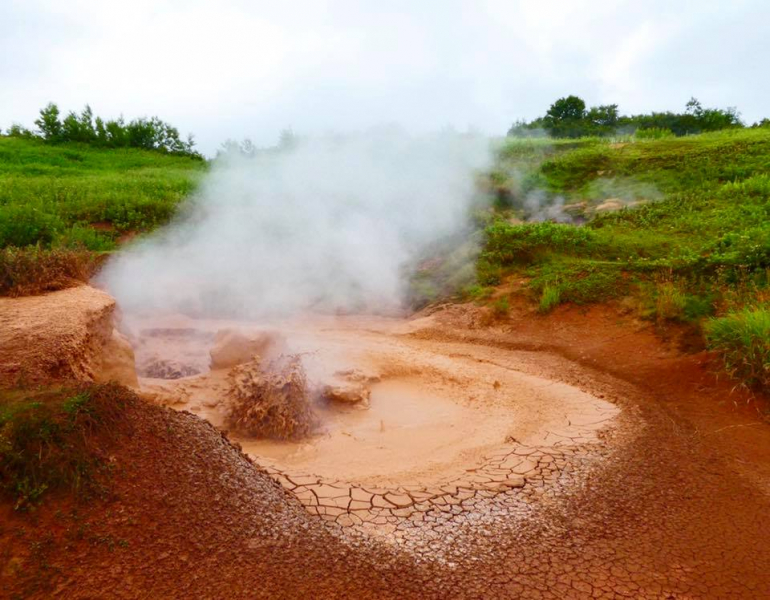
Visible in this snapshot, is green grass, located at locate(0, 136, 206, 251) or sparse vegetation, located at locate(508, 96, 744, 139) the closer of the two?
green grass, located at locate(0, 136, 206, 251)

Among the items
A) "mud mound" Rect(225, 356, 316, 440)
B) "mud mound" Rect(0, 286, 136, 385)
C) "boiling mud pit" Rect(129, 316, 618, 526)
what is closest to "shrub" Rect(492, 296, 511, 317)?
"boiling mud pit" Rect(129, 316, 618, 526)

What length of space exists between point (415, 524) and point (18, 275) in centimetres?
386

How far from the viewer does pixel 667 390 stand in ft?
14.8

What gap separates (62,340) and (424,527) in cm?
248

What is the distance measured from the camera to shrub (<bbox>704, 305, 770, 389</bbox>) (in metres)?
4.09

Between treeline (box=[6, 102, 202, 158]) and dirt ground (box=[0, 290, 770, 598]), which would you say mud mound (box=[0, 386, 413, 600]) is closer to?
dirt ground (box=[0, 290, 770, 598])

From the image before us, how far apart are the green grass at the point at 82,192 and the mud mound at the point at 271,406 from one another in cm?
302

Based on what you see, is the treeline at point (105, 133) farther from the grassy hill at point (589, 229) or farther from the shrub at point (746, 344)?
the shrub at point (746, 344)

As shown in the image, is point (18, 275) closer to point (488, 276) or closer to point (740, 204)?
point (488, 276)

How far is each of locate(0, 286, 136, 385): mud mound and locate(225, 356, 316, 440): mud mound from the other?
859mm

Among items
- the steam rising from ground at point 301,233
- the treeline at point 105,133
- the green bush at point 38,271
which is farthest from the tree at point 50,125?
the green bush at point 38,271

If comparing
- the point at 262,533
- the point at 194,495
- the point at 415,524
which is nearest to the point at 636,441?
the point at 415,524

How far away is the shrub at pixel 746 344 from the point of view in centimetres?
409

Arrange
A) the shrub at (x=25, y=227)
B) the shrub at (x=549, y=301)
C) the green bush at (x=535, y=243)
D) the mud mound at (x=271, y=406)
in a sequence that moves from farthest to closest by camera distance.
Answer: the green bush at (x=535, y=243)
the shrub at (x=25, y=227)
the shrub at (x=549, y=301)
the mud mound at (x=271, y=406)
